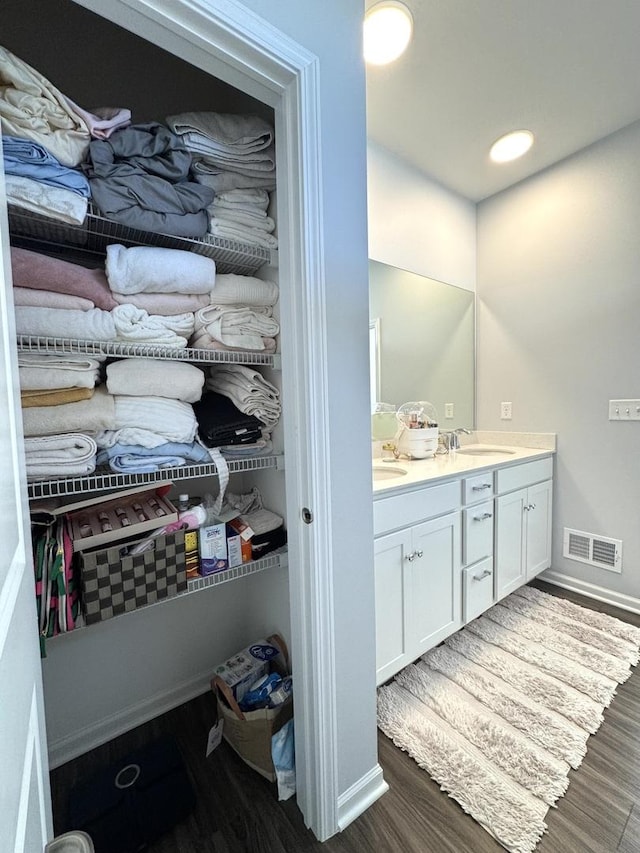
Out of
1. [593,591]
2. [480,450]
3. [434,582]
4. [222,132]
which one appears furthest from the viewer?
[480,450]

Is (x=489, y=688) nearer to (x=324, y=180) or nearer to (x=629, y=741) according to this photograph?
(x=629, y=741)

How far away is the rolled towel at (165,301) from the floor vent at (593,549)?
2471 mm

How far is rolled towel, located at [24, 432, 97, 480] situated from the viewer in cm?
81

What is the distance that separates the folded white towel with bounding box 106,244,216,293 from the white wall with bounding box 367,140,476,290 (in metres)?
1.26

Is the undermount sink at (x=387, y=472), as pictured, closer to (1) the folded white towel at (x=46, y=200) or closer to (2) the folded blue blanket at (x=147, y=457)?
(2) the folded blue blanket at (x=147, y=457)

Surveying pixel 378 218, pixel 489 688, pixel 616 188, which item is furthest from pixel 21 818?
pixel 616 188

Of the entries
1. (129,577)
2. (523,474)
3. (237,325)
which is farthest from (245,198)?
(523,474)

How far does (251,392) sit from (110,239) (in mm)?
589

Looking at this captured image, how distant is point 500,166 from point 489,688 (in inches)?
110

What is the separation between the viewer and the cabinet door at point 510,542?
186 cm

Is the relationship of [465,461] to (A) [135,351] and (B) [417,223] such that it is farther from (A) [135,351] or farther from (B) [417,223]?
(A) [135,351]

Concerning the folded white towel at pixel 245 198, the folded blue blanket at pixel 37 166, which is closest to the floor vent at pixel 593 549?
the folded white towel at pixel 245 198

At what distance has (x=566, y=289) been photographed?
7.18 feet

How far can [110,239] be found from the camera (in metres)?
1.03
